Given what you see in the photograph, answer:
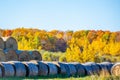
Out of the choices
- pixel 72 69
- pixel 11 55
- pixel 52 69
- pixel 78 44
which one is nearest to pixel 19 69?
pixel 52 69

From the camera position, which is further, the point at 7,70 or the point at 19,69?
the point at 19,69

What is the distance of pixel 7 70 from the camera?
2078 cm

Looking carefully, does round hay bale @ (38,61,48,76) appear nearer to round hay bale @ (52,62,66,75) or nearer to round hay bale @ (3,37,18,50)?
round hay bale @ (52,62,66,75)

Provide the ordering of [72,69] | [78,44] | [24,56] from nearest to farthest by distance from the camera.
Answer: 1. [72,69]
2. [24,56]
3. [78,44]

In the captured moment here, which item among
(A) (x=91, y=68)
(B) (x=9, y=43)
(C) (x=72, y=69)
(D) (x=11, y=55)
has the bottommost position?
(A) (x=91, y=68)

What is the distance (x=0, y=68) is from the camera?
20.6 metres

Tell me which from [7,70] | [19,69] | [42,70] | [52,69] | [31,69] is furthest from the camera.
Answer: [52,69]

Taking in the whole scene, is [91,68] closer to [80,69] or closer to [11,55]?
[80,69]

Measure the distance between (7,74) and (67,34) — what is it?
90.7 m

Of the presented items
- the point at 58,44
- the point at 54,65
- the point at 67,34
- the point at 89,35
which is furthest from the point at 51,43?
the point at 54,65

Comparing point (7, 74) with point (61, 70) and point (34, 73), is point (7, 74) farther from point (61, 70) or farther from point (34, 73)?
point (61, 70)

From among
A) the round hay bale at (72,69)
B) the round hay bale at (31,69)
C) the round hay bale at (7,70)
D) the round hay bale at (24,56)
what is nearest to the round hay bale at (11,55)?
the round hay bale at (24,56)

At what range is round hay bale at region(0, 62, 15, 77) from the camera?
20725 millimetres

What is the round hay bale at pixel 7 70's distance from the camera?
20.7 metres
